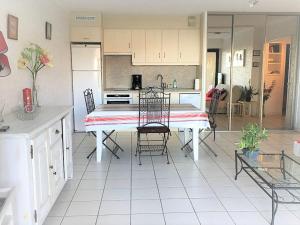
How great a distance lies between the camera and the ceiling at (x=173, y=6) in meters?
5.12

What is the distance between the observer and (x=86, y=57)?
6.05 m

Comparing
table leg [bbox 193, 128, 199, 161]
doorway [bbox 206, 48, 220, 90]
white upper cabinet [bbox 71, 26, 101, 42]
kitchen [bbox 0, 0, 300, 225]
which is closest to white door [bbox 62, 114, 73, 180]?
kitchen [bbox 0, 0, 300, 225]

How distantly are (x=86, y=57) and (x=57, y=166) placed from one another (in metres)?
3.59

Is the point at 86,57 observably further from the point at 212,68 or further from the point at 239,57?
the point at 239,57

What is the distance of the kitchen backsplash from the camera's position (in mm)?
6735

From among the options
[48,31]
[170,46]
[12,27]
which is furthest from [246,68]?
[12,27]

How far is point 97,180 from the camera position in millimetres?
3594

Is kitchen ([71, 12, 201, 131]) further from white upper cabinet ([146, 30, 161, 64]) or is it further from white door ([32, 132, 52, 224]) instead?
white door ([32, 132, 52, 224])

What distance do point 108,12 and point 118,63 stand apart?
1.17 metres

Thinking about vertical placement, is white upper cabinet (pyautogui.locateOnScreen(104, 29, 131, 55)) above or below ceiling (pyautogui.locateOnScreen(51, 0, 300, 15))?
below

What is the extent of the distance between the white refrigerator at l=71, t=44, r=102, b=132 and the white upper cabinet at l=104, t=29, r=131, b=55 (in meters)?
0.39

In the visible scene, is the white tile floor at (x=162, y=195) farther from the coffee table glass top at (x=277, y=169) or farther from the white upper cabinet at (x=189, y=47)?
the white upper cabinet at (x=189, y=47)

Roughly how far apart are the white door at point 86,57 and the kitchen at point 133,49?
30 millimetres

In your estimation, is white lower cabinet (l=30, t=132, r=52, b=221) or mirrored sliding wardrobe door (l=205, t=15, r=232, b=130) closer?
white lower cabinet (l=30, t=132, r=52, b=221)
